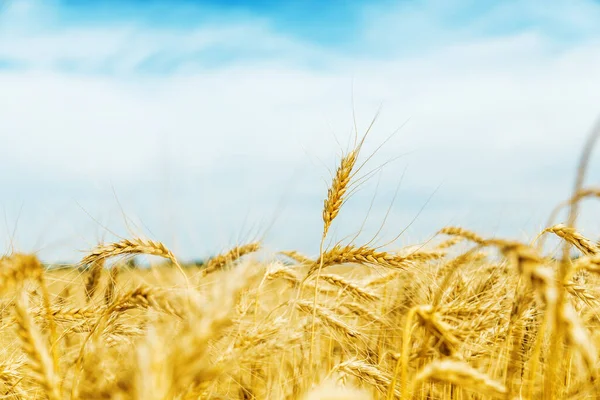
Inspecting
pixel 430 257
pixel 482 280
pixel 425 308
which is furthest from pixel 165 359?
pixel 430 257

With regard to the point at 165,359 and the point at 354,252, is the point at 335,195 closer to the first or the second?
the point at 354,252

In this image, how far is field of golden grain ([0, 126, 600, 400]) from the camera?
136cm

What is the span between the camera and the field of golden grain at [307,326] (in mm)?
1362

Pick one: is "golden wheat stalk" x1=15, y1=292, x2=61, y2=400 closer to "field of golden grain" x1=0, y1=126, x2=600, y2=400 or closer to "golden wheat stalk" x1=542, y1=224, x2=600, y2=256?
"field of golden grain" x1=0, y1=126, x2=600, y2=400

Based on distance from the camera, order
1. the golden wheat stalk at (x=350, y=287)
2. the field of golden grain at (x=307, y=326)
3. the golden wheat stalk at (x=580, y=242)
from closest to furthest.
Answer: the field of golden grain at (x=307, y=326) → the golden wheat stalk at (x=580, y=242) → the golden wheat stalk at (x=350, y=287)

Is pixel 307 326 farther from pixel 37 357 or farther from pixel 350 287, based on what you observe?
pixel 37 357

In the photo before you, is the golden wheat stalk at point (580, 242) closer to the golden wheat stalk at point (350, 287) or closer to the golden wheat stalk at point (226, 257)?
the golden wheat stalk at point (350, 287)

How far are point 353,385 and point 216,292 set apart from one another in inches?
86.2

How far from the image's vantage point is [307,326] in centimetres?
299

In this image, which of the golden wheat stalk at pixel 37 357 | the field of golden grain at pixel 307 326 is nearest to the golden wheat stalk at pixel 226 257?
the field of golden grain at pixel 307 326

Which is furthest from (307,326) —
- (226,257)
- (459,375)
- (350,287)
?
(459,375)

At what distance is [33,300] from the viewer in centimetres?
281

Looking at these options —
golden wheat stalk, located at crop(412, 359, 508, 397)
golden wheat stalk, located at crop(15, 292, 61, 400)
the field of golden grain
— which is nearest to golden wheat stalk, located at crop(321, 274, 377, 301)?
the field of golden grain

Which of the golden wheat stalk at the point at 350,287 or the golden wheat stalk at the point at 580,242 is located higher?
the golden wheat stalk at the point at 580,242
